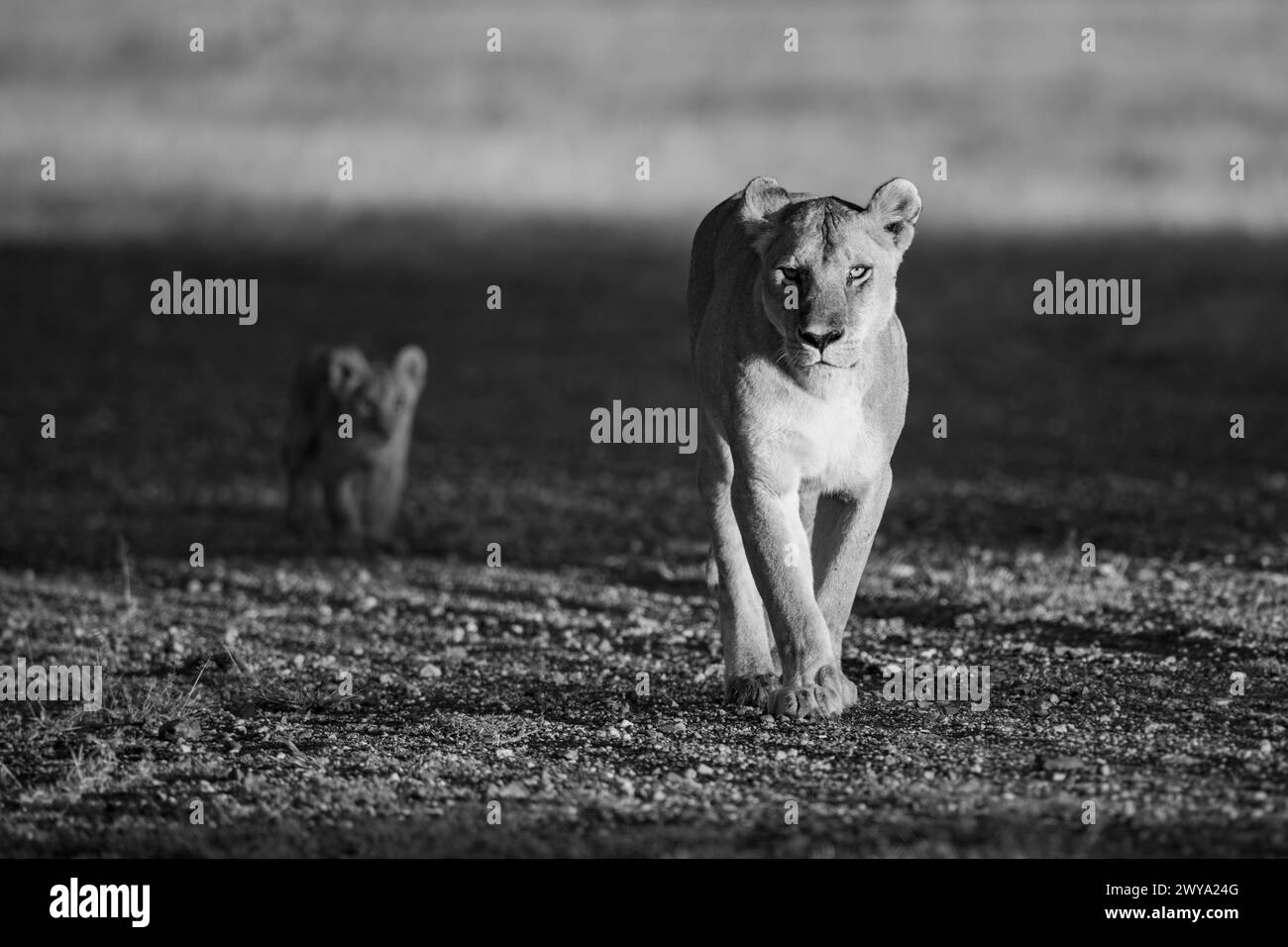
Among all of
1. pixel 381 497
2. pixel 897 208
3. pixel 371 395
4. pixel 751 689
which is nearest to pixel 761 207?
pixel 897 208

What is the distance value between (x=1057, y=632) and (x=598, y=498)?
7433 mm

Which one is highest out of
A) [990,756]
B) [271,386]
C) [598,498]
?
[271,386]

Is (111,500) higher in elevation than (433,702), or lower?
higher

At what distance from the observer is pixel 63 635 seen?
1085 centimetres

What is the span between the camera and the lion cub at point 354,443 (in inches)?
586

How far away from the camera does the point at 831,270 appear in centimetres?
764

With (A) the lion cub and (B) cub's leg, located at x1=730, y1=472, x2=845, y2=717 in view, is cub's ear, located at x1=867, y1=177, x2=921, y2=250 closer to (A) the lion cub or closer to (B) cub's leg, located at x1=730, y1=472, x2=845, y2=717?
(B) cub's leg, located at x1=730, y1=472, x2=845, y2=717

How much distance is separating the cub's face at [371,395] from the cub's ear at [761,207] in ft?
23.7

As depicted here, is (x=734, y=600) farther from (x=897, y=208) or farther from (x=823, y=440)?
(x=897, y=208)

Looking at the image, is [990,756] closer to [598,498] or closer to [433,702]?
[433,702]

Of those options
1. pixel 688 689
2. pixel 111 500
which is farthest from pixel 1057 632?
pixel 111 500

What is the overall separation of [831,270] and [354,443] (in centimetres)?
800

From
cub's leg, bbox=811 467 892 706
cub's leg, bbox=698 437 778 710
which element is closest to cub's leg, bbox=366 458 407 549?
cub's leg, bbox=698 437 778 710

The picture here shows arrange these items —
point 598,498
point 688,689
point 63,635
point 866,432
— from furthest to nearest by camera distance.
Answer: point 598,498 → point 63,635 → point 688,689 → point 866,432
